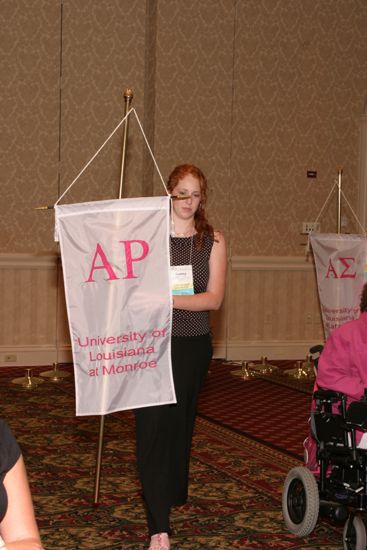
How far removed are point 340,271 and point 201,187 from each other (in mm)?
3262

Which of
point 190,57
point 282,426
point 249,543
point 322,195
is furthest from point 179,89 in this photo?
point 249,543

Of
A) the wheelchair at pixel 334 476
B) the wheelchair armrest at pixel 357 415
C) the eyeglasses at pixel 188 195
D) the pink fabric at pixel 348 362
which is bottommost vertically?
the wheelchair at pixel 334 476

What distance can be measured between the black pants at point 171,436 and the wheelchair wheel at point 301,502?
1.57ft

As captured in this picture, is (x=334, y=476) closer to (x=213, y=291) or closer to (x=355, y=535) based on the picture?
(x=355, y=535)

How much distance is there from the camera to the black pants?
389 cm

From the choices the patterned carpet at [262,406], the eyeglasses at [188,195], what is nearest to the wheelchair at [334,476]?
the eyeglasses at [188,195]

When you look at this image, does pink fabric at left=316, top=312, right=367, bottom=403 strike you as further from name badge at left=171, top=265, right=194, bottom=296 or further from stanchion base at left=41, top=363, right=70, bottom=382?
stanchion base at left=41, top=363, right=70, bottom=382

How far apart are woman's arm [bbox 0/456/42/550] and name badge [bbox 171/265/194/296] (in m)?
2.24

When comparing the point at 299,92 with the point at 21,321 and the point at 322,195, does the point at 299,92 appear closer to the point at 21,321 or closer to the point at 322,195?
the point at 322,195

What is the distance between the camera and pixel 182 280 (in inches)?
163

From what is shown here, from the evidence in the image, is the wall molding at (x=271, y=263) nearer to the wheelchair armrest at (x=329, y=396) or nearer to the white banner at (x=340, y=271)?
the white banner at (x=340, y=271)

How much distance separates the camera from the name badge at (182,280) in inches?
163

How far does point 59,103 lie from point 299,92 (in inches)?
95.2

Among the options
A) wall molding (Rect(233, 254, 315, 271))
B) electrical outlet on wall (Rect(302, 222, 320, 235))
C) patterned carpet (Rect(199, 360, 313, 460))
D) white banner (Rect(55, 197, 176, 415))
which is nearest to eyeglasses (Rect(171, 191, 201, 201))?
white banner (Rect(55, 197, 176, 415))
